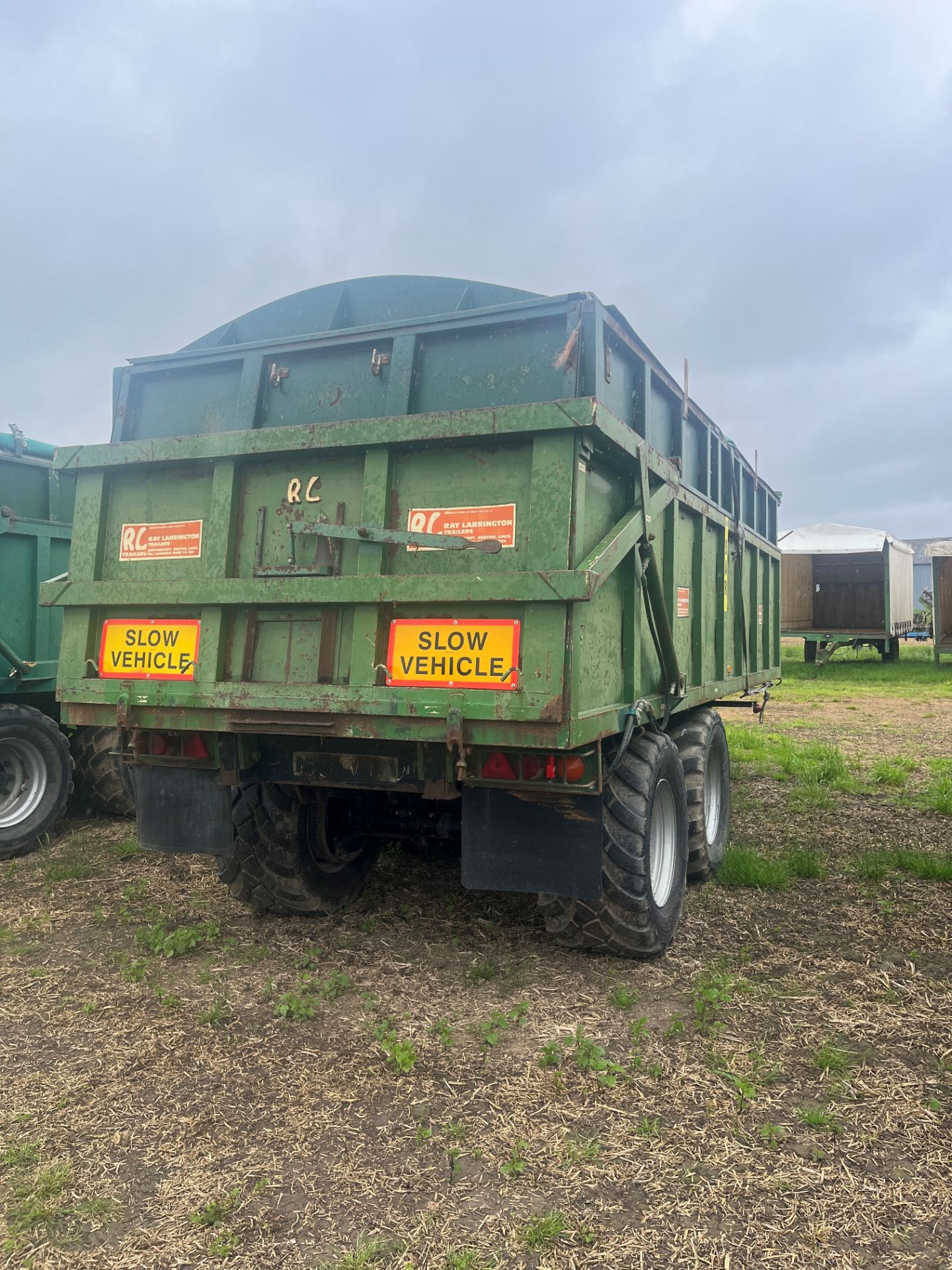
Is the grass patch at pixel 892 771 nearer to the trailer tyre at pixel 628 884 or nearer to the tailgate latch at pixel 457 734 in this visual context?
the trailer tyre at pixel 628 884

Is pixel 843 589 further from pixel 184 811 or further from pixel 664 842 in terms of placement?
pixel 184 811

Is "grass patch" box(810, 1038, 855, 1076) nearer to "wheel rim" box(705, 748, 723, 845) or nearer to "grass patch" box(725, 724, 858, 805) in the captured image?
"wheel rim" box(705, 748, 723, 845)

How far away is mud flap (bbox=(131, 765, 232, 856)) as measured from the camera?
13.1 feet

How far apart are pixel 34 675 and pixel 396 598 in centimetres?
399

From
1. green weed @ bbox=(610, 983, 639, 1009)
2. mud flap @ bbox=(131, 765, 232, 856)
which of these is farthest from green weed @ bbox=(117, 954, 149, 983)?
green weed @ bbox=(610, 983, 639, 1009)

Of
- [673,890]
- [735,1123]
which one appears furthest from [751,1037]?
[673,890]

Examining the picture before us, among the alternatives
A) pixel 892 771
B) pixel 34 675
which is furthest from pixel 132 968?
pixel 892 771

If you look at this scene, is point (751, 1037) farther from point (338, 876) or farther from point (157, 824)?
point (157, 824)

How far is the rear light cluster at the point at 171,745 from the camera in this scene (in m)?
3.94

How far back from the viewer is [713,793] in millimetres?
5883

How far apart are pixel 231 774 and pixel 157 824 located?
51cm

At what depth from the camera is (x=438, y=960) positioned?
13.3ft

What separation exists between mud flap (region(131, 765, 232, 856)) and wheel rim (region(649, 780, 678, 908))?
1996mm

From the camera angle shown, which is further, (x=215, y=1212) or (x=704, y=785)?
(x=704, y=785)
